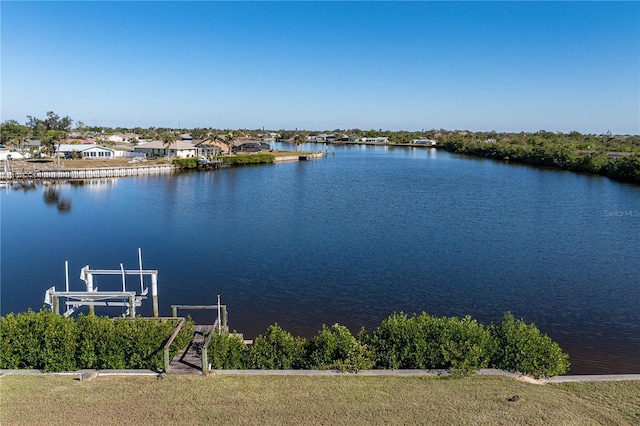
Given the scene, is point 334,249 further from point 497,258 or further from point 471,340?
point 471,340

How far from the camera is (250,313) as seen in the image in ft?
67.2

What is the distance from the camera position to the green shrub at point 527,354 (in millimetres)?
12477

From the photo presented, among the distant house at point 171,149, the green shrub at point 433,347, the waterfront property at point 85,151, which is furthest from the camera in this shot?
the distant house at point 171,149

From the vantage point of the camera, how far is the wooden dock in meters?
12.6

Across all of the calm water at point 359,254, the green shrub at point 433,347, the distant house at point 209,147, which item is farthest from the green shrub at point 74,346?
the distant house at point 209,147

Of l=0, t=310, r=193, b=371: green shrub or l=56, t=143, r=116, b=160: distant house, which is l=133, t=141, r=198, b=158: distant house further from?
l=0, t=310, r=193, b=371: green shrub

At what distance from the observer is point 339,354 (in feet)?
42.4

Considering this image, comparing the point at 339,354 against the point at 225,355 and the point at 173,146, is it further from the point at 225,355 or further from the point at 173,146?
the point at 173,146

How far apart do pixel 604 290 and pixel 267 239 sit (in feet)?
63.5

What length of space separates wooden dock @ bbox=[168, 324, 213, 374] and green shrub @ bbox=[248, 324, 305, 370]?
1412 mm

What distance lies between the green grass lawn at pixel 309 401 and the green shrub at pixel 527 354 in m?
0.67

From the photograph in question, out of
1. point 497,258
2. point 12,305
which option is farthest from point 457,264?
point 12,305

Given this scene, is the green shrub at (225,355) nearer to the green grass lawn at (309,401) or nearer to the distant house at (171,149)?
the green grass lawn at (309,401)

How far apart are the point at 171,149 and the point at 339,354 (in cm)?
8522
